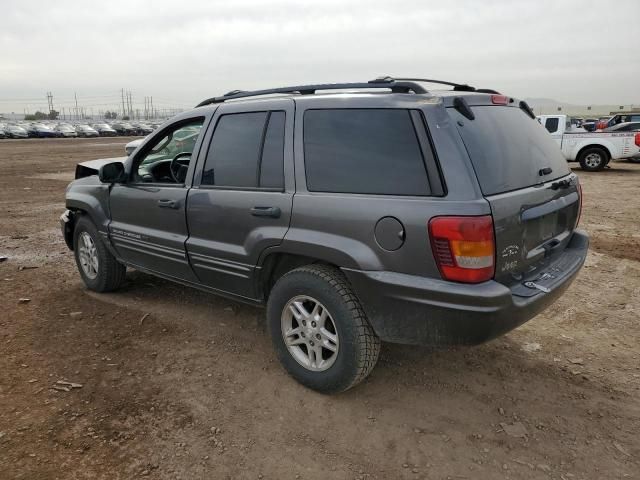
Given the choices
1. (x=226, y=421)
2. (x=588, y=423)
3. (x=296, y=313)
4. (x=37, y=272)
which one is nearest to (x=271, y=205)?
(x=296, y=313)

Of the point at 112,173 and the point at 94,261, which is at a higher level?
the point at 112,173

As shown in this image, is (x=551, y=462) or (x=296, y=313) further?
(x=296, y=313)

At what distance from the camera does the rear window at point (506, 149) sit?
8.94ft


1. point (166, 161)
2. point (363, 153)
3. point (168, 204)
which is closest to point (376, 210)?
point (363, 153)

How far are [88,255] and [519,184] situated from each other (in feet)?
13.6

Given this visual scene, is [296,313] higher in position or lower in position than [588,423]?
higher

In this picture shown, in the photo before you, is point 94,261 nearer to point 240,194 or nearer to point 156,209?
point 156,209

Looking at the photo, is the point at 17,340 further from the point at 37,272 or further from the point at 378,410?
the point at 378,410

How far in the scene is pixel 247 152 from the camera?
3490 mm

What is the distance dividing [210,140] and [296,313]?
1.47 metres

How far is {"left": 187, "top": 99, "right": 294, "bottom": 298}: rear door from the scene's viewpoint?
3258 millimetres

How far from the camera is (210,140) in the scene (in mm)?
3738

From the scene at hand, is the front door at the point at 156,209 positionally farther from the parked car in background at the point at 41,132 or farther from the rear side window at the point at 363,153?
the parked car in background at the point at 41,132

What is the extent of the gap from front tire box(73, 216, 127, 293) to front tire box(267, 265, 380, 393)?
2.27 metres
